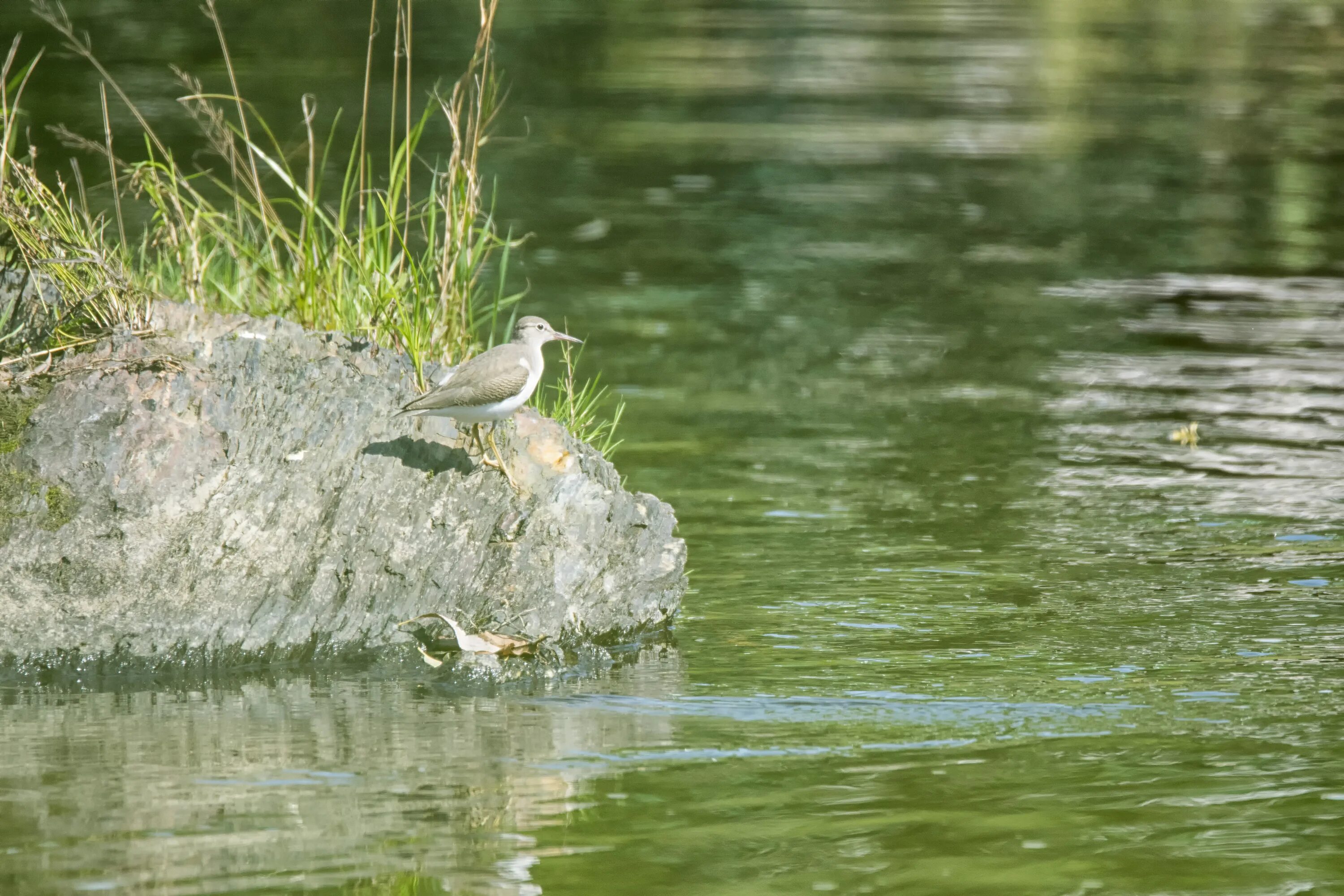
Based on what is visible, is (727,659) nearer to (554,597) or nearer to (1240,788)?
(554,597)

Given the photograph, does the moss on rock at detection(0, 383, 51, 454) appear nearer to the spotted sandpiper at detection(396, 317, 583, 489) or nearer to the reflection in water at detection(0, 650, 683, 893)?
the reflection in water at detection(0, 650, 683, 893)

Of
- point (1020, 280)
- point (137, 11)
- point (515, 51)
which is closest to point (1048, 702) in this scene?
point (1020, 280)

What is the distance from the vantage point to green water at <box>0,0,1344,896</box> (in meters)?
4.73

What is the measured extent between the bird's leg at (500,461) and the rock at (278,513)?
0.03 meters

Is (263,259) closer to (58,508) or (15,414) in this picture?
(15,414)

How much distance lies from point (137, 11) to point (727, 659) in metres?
25.6

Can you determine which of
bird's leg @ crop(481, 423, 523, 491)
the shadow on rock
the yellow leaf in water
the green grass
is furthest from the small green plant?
the yellow leaf in water

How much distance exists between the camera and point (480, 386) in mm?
5785

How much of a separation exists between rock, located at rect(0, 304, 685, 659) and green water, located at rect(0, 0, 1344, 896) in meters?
0.23

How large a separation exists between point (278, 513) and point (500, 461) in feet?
2.39

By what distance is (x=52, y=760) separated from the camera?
5184mm

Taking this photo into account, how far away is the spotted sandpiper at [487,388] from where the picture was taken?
577 centimetres

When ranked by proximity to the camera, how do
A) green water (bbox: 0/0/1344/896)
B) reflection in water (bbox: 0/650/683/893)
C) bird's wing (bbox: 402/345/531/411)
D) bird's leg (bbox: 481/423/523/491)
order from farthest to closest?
bird's leg (bbox: 481/423/523/491)
bird's wing (bbox: 402/345/531/411)
green water (bbox: 0/0/1344/896)
reflection in water (bbox: 0/650/683/893)

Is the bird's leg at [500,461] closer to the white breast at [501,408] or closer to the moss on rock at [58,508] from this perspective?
the white breast at [501,408]
